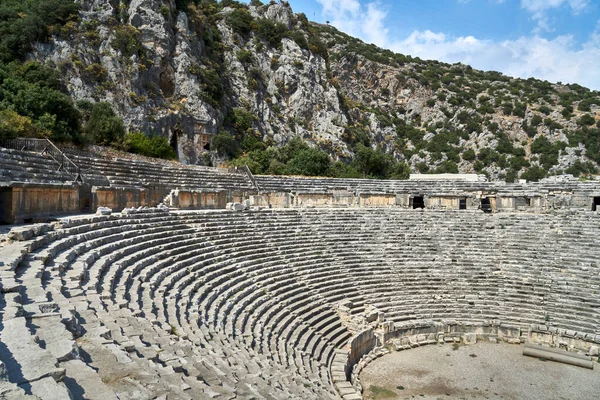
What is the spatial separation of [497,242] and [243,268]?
36.5ft

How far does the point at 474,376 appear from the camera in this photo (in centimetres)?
1073

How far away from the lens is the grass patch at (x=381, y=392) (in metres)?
9.68

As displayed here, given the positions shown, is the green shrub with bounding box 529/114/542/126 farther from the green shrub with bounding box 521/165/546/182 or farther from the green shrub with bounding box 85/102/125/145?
the green shrub with bounding box 85/102/125/145

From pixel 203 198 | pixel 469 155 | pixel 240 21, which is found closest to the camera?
pixel 203 198

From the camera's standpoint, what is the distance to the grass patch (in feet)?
31.8

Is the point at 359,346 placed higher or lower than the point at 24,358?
lower

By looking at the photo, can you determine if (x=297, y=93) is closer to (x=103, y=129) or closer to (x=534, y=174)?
(x=103, y=129)

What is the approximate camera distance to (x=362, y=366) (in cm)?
1139

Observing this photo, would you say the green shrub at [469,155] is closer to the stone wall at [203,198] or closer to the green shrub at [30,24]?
the stone wall at [203,198]

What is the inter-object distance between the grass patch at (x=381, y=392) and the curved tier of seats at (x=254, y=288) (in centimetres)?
124

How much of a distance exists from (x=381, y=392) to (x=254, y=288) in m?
4.12

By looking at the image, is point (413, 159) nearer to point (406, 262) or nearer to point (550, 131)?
point (550, 131)

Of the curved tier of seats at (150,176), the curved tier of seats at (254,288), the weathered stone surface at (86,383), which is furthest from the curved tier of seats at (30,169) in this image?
the weathered stone surface at (86,383)

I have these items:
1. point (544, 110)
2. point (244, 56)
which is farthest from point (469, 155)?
point (244, 56)
